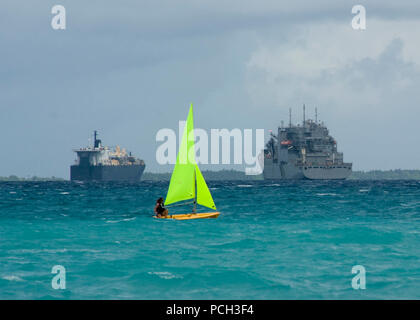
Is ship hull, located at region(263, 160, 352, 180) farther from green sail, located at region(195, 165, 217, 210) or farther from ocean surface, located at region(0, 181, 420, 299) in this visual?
green sail, located at region(195, 165, 217, 210)

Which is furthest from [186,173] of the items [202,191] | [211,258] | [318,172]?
[318,172]

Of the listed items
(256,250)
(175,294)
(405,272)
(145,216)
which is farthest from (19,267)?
(145,216)

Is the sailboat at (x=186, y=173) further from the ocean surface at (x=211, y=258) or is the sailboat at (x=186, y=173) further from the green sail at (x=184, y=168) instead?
the ocean surface at (x=211, y=258)

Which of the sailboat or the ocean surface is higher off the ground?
the sailboat

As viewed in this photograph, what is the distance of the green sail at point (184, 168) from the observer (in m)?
35.7

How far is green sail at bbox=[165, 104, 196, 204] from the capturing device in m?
35.7

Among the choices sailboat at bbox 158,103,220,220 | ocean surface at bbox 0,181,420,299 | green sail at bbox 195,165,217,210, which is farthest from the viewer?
green sail at bbox 195,165,217,210

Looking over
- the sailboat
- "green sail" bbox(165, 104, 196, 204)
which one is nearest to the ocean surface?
the sailboat

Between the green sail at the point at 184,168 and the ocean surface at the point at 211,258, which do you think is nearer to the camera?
the ocean surface at the point at 211,258

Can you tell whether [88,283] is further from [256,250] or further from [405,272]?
[405,272]

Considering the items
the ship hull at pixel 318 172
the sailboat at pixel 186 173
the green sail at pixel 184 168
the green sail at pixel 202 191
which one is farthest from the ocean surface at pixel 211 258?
the ship hull at pixel 318 172

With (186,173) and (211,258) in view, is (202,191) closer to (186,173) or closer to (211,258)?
(186,173)

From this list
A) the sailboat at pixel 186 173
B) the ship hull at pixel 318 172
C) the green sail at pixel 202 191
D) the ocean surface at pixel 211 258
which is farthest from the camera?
the ship hull at pixel 318 172

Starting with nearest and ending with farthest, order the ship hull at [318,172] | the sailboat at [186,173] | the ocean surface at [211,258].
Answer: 1. the ocean surface at [211,258]
2. the sailboat at [186,173]
3. the ship hull at [318,172]
